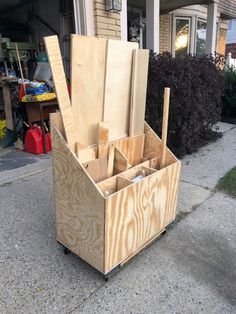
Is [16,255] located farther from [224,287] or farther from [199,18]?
[199,18]

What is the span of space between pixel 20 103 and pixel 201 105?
3.01 metres

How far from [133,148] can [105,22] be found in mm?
2552

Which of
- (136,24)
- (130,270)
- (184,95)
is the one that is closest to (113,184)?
(130,270)

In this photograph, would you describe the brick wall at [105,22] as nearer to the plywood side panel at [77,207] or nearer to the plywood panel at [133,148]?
the plywood panel at [133,148]

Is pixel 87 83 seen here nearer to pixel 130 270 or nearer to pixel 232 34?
pixel 130 270

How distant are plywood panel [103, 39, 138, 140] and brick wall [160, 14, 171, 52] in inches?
269

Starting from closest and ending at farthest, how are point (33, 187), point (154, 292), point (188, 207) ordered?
point (154, 292) < point (188, 207) < point (33, 187)

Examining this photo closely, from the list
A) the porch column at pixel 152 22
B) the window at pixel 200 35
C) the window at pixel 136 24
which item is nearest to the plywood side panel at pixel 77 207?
the porch column at pixel 152 22

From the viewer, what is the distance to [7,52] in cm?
608

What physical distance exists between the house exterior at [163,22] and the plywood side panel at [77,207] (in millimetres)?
2767

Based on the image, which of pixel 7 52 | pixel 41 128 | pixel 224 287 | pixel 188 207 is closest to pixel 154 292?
pixel 224 287

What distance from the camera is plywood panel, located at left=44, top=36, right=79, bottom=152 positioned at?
1744 millimetres

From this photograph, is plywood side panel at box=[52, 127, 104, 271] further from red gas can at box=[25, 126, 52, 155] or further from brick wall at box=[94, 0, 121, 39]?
brick wall at box=[94, 0, 121, 39]

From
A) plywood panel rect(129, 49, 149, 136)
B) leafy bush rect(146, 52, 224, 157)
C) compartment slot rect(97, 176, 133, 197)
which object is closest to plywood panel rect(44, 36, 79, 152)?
compartment slot rect(97, 176, 133, 197)
